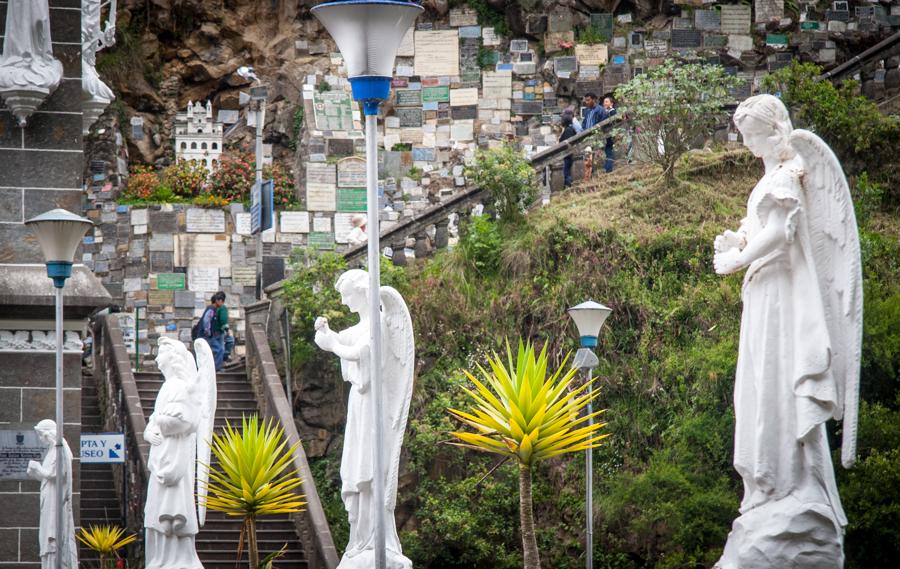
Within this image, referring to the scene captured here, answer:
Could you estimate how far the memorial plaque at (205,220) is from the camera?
2673 cm

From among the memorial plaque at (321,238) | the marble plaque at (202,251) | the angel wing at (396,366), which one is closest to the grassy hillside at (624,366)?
the angel wing at (396,366)

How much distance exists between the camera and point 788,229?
9.82 meters

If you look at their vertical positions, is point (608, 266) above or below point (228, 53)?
below

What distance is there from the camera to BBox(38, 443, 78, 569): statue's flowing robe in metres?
13.5

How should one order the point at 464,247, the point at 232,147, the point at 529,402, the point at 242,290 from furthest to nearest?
the point at 232,147 < the point at 242,290 < the point at 464,247 < the point at 529,402

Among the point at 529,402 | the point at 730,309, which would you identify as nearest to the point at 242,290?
the point at 730,309

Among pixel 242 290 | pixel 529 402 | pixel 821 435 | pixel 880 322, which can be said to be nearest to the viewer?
pixel 821 435

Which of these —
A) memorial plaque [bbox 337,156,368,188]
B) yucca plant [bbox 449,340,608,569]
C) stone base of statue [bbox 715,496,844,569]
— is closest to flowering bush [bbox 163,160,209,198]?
memorial plaque [bbox 337,156,368,188]

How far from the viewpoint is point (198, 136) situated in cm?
2869

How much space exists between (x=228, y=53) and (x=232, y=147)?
2.05m

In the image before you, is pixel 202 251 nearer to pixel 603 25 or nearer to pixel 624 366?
pixel 603 25

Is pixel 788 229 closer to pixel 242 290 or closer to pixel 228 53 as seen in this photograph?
pixel 242 290

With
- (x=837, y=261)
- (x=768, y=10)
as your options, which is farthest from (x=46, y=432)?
(x=768, y=10)

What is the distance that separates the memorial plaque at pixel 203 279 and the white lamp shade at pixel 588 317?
38.7 ft
